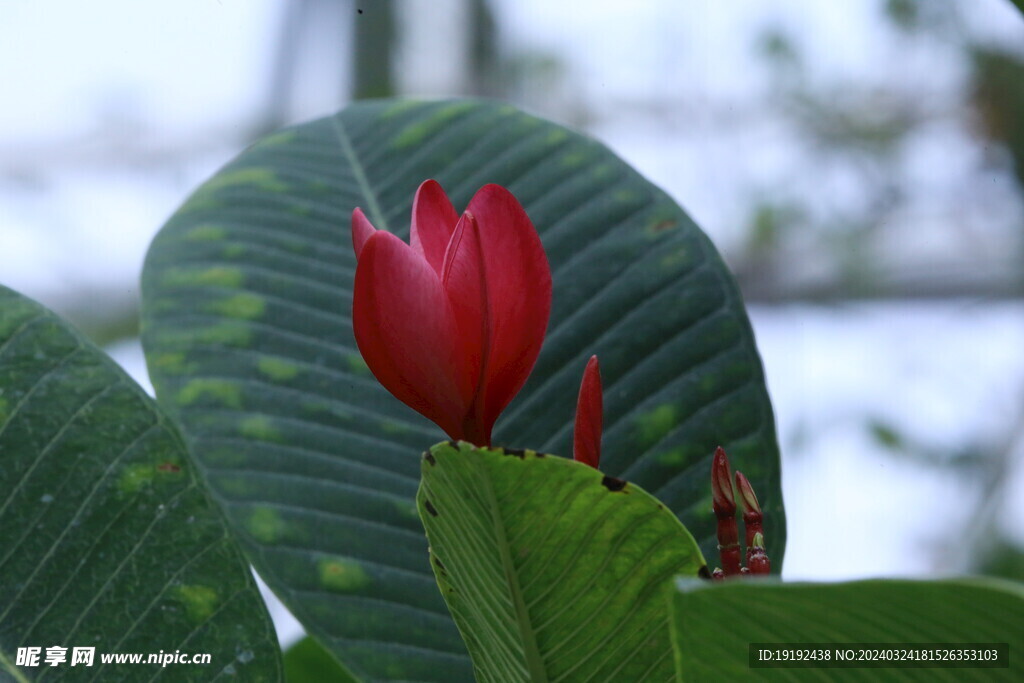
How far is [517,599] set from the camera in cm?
21

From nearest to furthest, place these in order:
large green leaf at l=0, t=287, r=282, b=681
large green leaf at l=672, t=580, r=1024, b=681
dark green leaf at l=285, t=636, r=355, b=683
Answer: large green leaf at l=672, t=580, r=1024, b=681 < large green leaf at l=0, t=287, r=282, b=681 < dark green leaf at l=285, t=636, r=355, b=683

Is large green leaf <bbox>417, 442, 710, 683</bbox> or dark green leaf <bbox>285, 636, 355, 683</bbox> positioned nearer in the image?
large green leaf <bbox>417, 442, 710, 683</bbox>

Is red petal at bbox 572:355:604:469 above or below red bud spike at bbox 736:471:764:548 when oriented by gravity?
above

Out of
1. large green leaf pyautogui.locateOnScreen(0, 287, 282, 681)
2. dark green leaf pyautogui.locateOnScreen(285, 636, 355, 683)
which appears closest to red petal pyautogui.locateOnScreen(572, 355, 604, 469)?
large green leaf pyautogui.locateOnScreen(0, 287, 282, 681)

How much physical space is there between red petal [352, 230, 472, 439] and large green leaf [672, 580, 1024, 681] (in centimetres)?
7

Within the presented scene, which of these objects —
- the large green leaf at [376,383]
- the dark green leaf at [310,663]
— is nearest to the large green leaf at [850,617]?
the large green leaf at [376,383]

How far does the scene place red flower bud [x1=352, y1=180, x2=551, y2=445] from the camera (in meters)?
0.20

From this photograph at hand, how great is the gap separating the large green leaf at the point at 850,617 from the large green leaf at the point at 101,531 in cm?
16

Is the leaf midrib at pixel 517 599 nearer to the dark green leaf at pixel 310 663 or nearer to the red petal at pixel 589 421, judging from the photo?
the red petal at pixel 589 421

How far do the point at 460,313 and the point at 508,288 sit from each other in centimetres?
1

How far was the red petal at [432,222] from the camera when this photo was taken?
0.22m

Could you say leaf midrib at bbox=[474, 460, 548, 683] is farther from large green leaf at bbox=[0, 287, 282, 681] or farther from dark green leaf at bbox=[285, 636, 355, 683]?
dark green leaf at bbox=[285, 636, 355, 683]

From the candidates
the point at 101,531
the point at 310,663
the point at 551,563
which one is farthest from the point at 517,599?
the point at 310,663

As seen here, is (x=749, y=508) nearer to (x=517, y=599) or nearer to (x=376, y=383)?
(x=517, y=599)
